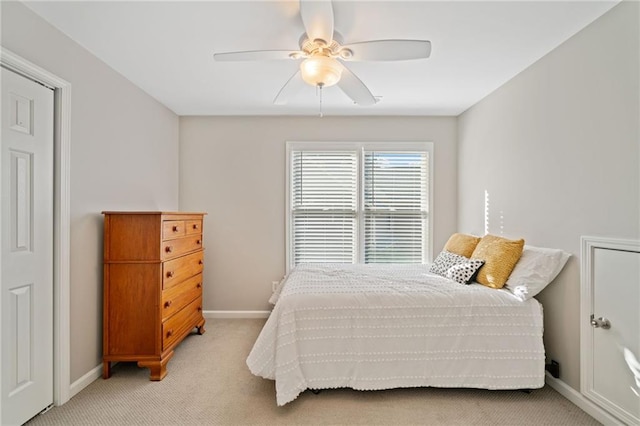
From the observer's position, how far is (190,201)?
4.02 metres

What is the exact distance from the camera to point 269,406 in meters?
2.15

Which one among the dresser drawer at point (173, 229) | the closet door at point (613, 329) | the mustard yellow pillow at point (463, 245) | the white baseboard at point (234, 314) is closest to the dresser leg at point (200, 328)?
the white baseboard at point (234, 314)

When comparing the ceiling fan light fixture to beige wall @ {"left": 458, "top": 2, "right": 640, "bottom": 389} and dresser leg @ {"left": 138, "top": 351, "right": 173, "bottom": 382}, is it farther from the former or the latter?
dresser leg @ {"left": 138, "top": 351, "right": 173, "bottom": 382}

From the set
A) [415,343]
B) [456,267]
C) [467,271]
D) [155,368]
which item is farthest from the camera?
[456,267]

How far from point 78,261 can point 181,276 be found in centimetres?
79

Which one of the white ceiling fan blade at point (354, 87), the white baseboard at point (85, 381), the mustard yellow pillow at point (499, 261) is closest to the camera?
the white ceiling fan blade at point (354, 87)

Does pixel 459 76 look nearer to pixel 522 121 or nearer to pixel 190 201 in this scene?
pixel 522 121

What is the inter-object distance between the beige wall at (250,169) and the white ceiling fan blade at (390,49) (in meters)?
2.03

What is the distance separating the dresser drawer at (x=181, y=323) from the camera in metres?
2.62

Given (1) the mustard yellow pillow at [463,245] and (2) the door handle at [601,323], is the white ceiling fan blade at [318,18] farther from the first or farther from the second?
(2) the door handle at [601,323]

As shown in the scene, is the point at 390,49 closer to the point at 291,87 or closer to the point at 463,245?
the point at 291,87

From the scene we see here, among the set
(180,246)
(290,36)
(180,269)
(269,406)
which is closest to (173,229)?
(180,246)

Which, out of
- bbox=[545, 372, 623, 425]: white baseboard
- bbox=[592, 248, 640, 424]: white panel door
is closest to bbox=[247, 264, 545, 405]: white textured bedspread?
bbox=[545, 372, 623, 425]: white baseboard

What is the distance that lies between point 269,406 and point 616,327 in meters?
2.16
